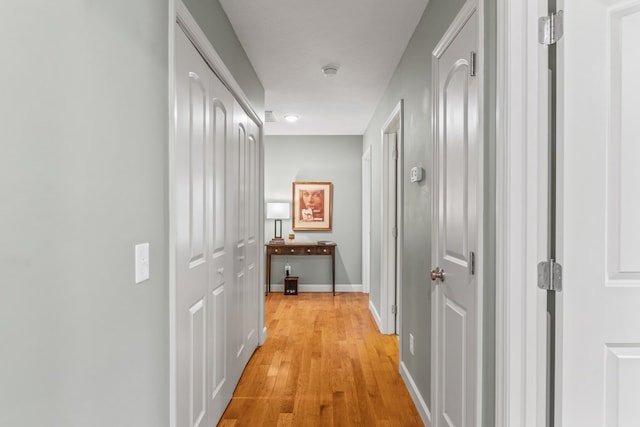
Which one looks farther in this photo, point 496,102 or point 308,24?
point 308,24

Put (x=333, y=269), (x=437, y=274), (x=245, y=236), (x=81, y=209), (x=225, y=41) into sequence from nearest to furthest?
1. (x=81, y=209)
2. (x=437, y=274)
3. (x=225, y=41)
4. (x=245, y=236)
5. (x=333, y=269)

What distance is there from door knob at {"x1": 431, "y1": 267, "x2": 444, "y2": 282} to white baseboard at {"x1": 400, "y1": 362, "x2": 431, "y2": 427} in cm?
81

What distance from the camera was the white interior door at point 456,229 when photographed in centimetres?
154

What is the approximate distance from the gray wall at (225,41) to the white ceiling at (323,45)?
0.07 metres

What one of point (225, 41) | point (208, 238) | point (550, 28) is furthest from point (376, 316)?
point (550, 28)

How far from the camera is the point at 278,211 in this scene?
5750mm

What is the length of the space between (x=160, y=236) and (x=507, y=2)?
1.42 metres

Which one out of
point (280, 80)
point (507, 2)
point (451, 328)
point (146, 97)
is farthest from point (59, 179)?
point (280, 80)

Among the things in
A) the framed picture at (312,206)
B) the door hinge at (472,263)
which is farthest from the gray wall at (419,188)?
the framed picture at (312,206)

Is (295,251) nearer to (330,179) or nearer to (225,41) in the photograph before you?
(330,179)

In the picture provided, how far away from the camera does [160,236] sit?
142cm

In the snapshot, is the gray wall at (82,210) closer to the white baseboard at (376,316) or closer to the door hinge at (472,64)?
the door hinge at (472,64)

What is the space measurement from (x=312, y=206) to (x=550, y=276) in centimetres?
487
